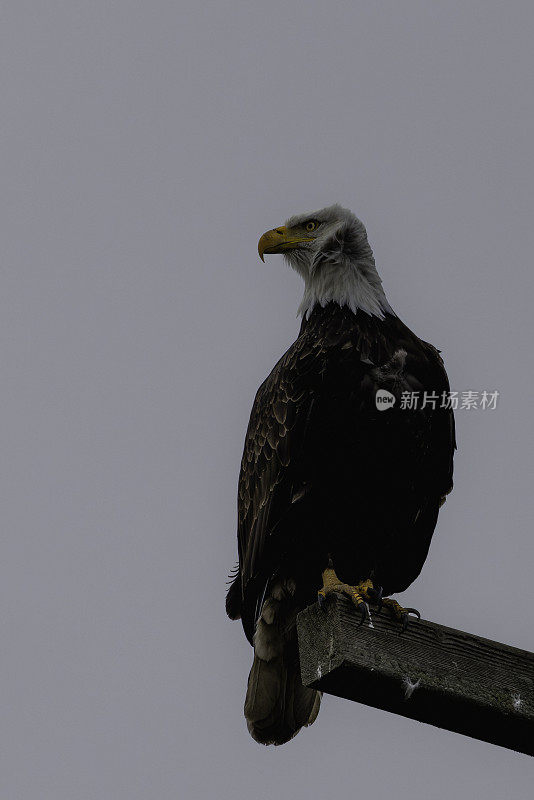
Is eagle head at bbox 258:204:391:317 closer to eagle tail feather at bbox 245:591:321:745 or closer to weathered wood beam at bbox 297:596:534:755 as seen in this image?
eagle tail feather at bbox 245:591:321:745

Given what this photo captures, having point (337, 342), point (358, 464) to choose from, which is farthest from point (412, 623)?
point (337, 342)

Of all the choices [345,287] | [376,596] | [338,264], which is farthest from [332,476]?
[338,264]

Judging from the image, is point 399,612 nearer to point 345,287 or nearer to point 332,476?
point 332,476

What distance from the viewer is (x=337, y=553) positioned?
178 inches

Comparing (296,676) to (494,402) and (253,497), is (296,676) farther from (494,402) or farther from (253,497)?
(494,402)

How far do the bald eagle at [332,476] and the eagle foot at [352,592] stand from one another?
0.8 inches

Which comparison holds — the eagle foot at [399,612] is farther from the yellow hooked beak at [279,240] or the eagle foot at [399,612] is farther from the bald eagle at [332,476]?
the yellow hooked beak at [279,240]

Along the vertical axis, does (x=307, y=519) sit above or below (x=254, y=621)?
above

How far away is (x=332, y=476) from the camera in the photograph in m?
4.28

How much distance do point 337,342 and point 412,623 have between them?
182 centimetres

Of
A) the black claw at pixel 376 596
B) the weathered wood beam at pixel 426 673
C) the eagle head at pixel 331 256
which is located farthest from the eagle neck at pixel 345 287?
the weathered wood beam at pixel 426 673

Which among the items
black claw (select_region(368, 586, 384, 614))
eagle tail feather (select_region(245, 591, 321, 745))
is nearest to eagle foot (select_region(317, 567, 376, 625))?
black claw (select_region(368, 586, 384, 614))

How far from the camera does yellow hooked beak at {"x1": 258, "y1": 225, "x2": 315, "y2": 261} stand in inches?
201

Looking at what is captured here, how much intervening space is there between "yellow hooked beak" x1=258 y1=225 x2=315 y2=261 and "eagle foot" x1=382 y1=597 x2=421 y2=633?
2.16 m
